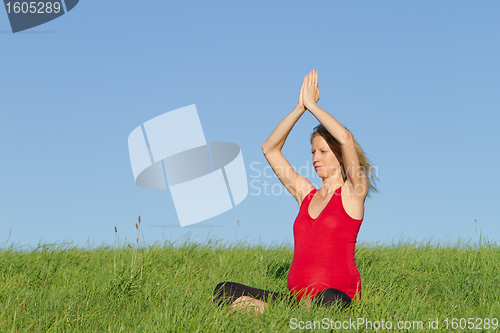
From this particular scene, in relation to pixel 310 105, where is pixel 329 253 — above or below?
below

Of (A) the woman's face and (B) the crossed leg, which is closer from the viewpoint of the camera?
(B) the crossed leg

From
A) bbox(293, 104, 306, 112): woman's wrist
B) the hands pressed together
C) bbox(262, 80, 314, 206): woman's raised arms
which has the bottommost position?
bbox(262, 80, 314, 206): woman's raised arms

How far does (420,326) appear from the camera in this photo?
4043mm

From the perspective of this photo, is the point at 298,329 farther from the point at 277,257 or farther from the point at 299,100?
the point at 277,257

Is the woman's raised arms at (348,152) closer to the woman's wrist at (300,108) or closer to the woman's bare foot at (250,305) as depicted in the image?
the woman's wrist at (300,108)

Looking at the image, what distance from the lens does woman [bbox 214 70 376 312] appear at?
405cm

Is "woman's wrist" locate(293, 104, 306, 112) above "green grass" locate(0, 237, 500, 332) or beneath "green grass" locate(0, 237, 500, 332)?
above

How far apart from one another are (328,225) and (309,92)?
1475 millimetres

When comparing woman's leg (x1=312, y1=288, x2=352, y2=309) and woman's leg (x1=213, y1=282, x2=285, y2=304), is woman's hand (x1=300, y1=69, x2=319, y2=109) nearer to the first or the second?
woman's leg (x1=312, y1=288, x2=352, y2=309)

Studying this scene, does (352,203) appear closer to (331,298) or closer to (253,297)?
(331,298)

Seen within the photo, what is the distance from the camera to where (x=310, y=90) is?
4625mm

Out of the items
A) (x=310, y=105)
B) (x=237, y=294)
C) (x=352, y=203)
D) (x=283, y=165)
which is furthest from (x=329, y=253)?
(x=310, y=105)

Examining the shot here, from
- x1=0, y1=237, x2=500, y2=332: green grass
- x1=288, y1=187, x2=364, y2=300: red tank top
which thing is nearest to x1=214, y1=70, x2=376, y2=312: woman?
x1=288, y1=187, x2=364, y2=300: red tank top

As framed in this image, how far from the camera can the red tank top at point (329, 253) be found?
13.4ft
